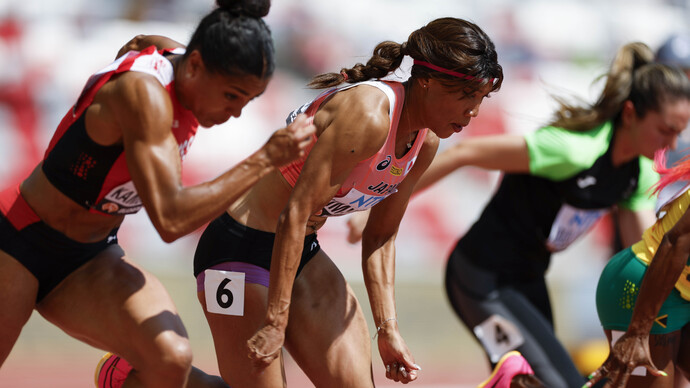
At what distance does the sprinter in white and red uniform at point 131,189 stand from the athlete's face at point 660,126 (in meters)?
2.50

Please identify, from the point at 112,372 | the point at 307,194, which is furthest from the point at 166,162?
the point at 112,372

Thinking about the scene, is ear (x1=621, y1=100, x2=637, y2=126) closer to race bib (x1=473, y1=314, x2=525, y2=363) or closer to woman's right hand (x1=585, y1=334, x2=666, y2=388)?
race bib (x1=473, y1=314, x2=525, y2=363)

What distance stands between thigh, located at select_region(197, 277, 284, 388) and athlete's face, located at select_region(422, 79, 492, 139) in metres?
0.91

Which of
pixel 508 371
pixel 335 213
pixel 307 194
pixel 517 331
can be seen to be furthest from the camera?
pixel 517 331

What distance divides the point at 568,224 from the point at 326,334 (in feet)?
6.58

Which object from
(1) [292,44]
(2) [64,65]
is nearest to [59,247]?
(2) [64,65]

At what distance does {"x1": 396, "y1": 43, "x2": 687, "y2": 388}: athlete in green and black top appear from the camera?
4535mm

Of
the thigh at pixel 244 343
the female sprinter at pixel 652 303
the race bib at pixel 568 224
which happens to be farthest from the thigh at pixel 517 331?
the thigh at pixel 244 343

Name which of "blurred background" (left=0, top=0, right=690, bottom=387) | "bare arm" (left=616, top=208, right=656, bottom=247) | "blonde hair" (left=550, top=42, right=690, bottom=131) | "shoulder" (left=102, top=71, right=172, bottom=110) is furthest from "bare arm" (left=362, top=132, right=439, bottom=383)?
"blurred background" (left=0, top=0, right=690, bottom=387)

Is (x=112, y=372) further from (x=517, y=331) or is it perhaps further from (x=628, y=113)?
(x=628, y=113)

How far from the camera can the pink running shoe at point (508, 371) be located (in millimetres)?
4195

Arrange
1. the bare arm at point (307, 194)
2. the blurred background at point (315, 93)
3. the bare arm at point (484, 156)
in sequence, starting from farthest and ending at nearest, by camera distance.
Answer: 1. the blurred background at point (315, 93)
2. the bare arm at point (484, 156)
3. the bare arm at point (307, 194)

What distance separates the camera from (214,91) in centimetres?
278

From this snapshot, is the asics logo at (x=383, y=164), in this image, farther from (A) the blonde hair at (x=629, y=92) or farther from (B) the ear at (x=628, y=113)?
(B) the ear at (x=628, y=113)
